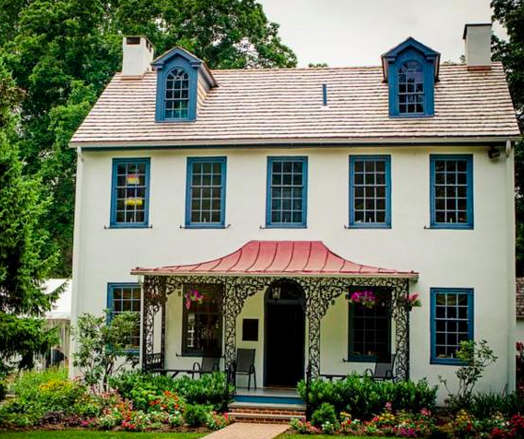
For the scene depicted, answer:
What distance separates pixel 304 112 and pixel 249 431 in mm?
8510

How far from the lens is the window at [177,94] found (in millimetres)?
20000

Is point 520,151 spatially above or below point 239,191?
above

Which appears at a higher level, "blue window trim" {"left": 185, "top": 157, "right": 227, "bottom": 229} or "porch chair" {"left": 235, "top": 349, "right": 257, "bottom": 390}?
"blue window trim" {"left": 185, "top": 157, "right": 227, "bottom": 229}

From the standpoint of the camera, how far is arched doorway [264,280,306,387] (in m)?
18.7

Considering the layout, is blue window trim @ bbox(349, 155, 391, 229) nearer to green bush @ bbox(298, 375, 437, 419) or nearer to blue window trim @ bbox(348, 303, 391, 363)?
blue window trim @ bbox(348, 303, 391, 363)

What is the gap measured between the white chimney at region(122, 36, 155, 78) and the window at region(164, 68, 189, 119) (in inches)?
90.4

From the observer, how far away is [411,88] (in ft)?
63.6

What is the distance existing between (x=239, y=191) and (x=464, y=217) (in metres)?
5.36

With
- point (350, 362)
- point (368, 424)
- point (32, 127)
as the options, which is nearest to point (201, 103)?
point (350, 362)

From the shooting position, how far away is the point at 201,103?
2047 cm

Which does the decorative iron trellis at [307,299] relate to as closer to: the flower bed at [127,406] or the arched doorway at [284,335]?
the flower bed at [127,406]

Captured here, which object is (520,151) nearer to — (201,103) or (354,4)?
(354,4)

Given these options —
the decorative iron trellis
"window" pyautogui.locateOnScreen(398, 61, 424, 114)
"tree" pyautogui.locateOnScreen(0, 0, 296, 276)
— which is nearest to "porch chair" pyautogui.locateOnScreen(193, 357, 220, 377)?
the decorative iron trellis

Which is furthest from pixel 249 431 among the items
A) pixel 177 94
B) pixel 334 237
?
pixel 177 94
